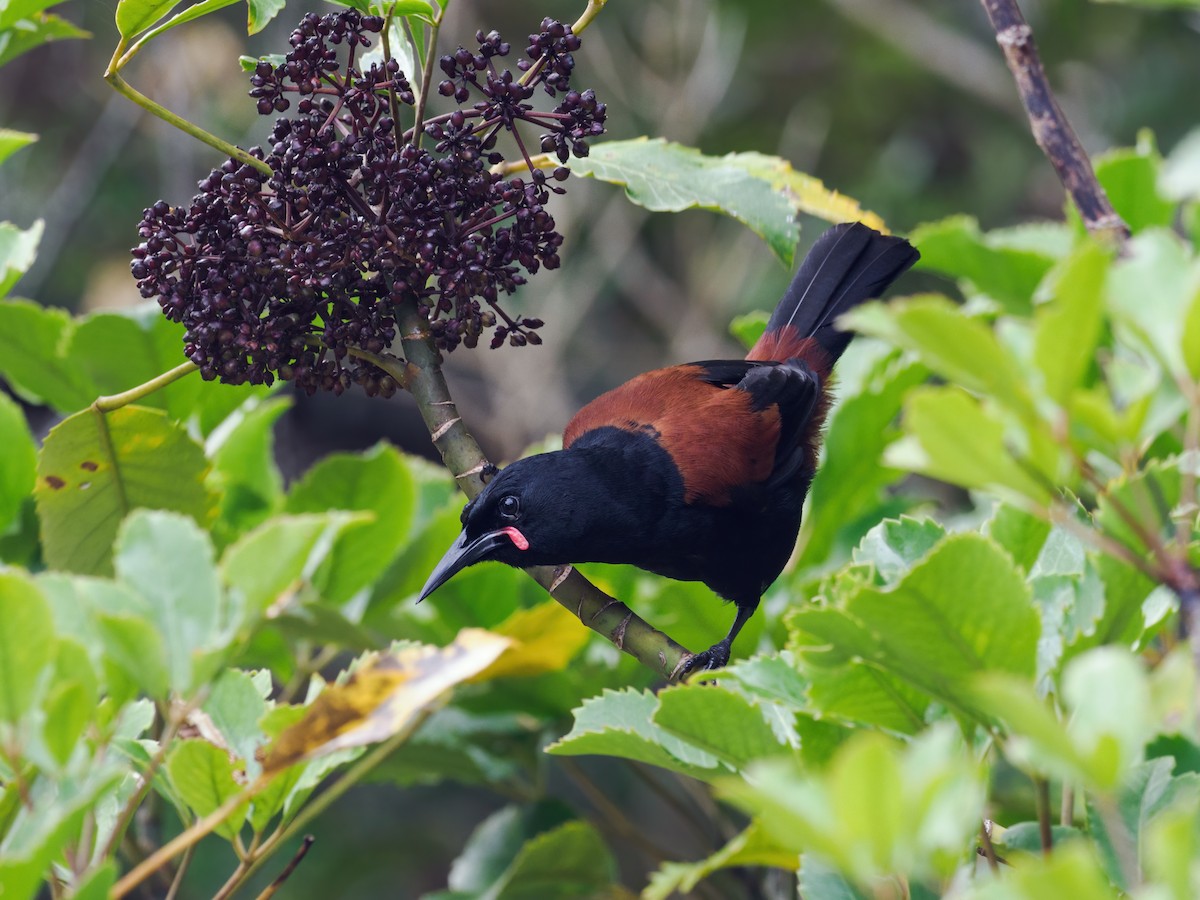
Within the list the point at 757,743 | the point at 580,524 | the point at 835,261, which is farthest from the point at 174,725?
the point at 835,261

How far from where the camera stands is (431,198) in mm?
1481

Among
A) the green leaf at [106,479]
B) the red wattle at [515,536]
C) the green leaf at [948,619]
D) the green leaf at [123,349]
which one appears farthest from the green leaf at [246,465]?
the green leaf at [948,619]

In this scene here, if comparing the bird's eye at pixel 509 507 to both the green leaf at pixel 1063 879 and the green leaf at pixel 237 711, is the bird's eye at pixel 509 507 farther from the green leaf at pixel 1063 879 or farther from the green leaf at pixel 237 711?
the green leaf at pixel 1063 879

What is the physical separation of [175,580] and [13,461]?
4.21 feet

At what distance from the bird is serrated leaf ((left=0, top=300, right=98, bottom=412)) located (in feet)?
2.19

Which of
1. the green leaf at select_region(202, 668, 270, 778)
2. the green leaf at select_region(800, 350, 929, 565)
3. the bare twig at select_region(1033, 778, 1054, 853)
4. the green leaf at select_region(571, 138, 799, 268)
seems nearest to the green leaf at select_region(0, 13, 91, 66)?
the green leaf at select_region(571, 138, 799, 268)

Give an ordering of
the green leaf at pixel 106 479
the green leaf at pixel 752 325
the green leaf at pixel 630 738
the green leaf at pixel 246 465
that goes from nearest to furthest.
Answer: the green leaf at pixel 630 738, the green leaf at pixel 106 479, the green leaf at pixel 246 465, the green leaf at pixel 752 325

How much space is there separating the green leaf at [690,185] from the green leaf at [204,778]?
0.81 m

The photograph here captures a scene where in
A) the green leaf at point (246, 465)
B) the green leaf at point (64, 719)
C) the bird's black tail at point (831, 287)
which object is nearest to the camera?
the green leaf at point (64, 719)

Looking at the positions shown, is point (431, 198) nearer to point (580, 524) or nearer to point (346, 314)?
point (346, 314)

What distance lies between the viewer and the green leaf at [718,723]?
117 cm

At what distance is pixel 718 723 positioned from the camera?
1.20 meters

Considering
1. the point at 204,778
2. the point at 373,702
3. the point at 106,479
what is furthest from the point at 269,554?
the point at 106,479

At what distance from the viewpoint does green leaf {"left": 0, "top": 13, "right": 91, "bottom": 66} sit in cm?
181
